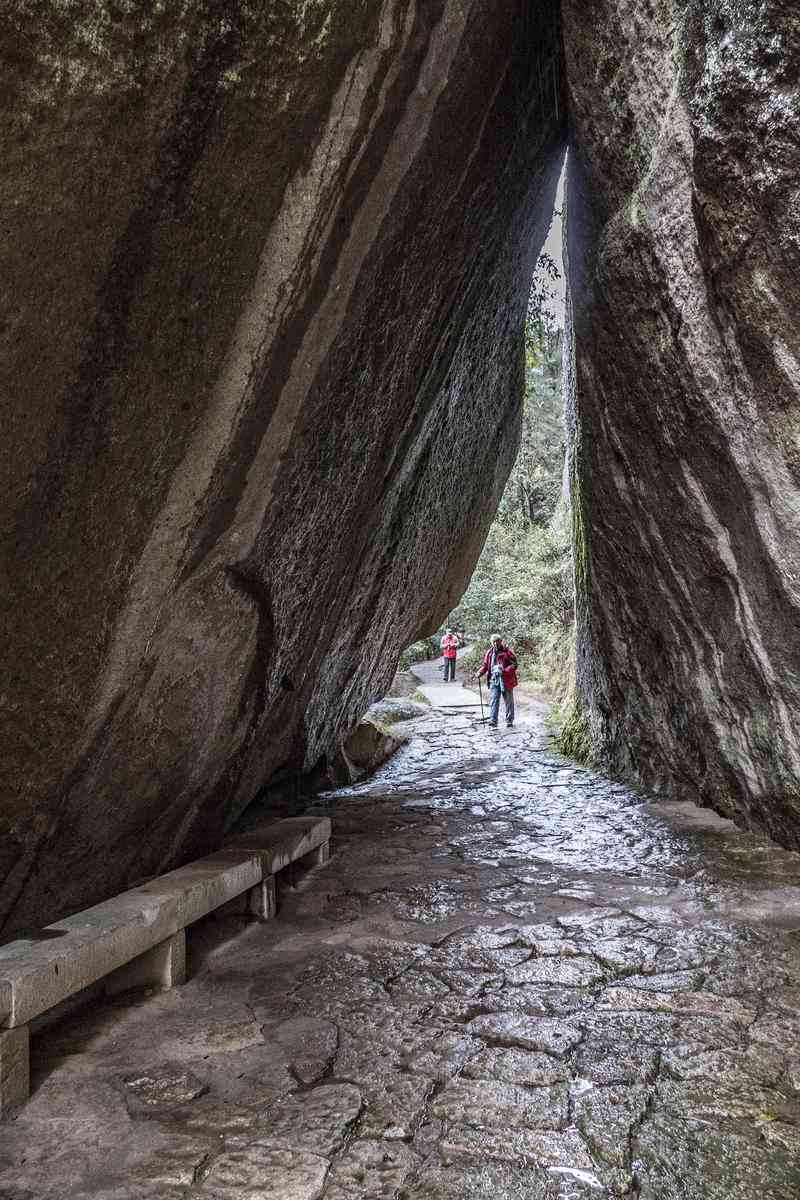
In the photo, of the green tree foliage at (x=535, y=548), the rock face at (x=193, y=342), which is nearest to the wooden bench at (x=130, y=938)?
the rock face at (x=193, y=342)

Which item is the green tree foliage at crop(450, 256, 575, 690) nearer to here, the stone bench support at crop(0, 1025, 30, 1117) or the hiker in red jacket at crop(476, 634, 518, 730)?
the hiker in red jacket at crop(476, 634, 518, 730)

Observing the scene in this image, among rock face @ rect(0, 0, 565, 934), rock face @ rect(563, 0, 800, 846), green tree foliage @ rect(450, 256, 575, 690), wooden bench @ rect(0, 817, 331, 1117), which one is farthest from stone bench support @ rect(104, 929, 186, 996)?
green tree foliage @ rect(450, 256, 575, 690)

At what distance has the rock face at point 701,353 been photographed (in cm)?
449

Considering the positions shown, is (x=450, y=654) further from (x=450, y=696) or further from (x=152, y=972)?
(x=152, y=972)

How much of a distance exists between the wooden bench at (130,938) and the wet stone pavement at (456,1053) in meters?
0.18

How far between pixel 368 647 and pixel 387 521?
2.43 meters

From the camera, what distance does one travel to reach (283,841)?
226 inches

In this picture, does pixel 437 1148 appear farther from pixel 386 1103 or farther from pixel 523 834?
pixel 523 834

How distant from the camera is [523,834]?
299 inches

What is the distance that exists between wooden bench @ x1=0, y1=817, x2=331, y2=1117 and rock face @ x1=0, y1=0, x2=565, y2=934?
54 centimetres

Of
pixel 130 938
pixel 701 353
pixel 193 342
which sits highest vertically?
pixel 701 353

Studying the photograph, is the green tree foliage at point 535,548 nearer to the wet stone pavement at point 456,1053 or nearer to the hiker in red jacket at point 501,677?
the hiker in red jacket at point 501,677

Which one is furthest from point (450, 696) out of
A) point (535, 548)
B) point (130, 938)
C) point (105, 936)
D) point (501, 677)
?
point (105, 936)

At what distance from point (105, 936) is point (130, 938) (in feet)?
0.71
